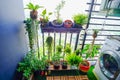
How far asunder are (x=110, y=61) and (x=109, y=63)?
0.18 ft

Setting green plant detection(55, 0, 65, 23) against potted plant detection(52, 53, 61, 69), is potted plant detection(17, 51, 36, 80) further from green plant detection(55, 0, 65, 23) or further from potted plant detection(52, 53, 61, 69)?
green plant detection(55, 0, 65, 23)

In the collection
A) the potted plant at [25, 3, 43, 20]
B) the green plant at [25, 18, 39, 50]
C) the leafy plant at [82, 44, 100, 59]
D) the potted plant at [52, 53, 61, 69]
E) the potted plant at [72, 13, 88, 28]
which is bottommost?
the potted plant at [52, 53, 61, 69]

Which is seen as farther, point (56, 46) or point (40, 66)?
point (56, 46)

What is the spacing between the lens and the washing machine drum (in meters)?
1.78

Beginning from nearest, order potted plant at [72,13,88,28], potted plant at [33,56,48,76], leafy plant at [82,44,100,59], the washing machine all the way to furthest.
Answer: the washing machine
potted plant at [72,13,88,28]
potted plant at [33,56,48,76]
leafy plant at [82,44,100,59]

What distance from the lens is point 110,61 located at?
6.58ft

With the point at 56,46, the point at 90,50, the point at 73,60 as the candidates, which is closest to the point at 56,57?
the point at 56,46

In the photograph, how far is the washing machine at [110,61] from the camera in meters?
1.78

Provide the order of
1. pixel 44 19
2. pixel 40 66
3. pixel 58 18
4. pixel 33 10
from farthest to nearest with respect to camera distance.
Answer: pixel 40 66
pixel 58 18
pixel 44 19
pixel 33 10

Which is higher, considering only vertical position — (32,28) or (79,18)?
(79,18)

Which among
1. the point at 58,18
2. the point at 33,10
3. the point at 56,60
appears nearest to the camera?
the point at 33,10

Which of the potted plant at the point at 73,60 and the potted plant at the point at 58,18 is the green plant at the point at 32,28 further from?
the potted plant at the point at 73,60

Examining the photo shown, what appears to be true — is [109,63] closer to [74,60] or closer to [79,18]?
[74,60]

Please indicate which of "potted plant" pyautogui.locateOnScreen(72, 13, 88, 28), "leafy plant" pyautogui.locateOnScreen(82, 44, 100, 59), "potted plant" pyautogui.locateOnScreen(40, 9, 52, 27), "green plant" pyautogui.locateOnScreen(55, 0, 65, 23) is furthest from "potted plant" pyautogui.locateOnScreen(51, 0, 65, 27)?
"leafy plant" pyautogui.locateOnScreen(82, 44, 100, 59)
